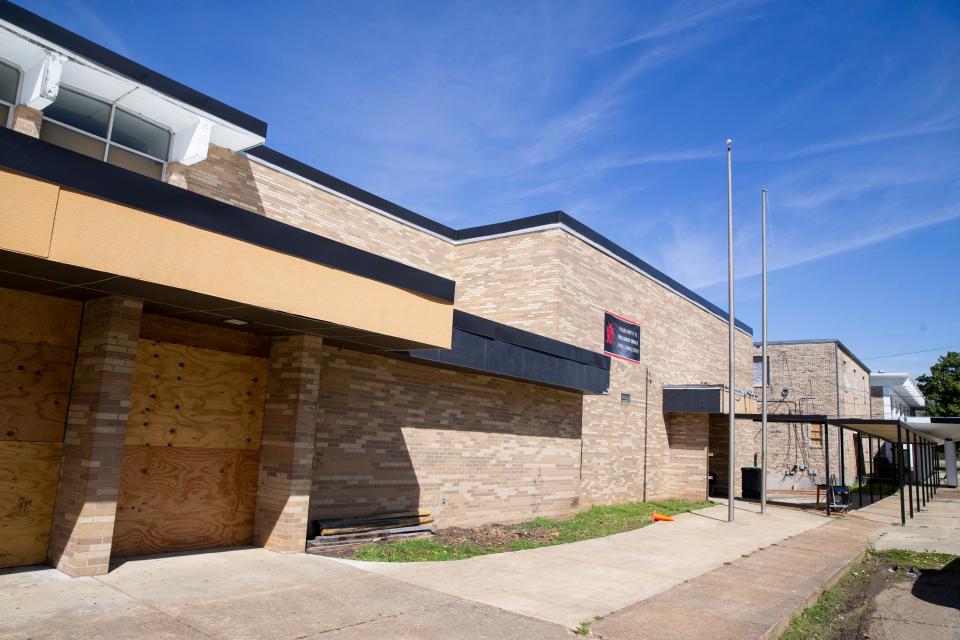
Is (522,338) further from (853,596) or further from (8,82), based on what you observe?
(8,82)

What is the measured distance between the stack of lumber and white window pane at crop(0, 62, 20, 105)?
7.90m

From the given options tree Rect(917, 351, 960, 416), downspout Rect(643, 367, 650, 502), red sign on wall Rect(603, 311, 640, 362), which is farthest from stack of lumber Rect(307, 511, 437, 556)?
tree Rect(917, 351, 960, 416)

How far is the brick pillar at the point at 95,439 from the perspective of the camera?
744 cm

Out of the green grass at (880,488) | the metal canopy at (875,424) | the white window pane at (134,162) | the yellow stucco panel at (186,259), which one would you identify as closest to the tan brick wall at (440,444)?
the yellow stucco panel at (186,259)

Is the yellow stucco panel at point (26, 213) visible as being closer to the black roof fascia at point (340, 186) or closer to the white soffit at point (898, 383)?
Result: the black roof fascia at point (340, 186)

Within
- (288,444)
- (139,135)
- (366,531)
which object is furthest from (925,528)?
(139,135)

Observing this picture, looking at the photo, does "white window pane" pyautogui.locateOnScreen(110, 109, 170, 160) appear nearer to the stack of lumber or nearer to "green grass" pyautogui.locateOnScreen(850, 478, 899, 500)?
the stack of lumber

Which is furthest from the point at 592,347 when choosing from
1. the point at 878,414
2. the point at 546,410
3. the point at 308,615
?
the point at 878,414

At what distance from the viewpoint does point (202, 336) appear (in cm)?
952

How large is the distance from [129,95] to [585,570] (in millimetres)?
10533

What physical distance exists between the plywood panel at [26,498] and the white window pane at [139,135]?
542 cm

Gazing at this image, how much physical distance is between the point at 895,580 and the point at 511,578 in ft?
23.8

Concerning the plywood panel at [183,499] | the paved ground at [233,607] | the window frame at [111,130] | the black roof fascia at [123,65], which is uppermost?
the black roof fascia at [123,65]

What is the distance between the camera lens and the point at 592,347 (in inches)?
747
